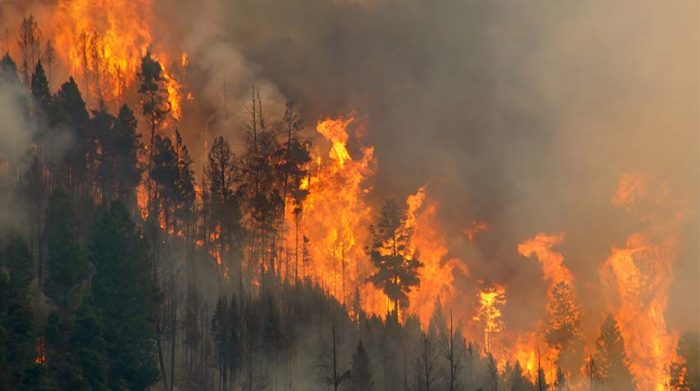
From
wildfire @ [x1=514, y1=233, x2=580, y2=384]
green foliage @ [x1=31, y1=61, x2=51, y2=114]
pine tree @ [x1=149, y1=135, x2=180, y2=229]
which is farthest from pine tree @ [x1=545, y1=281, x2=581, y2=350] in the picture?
green foliage @ [x1=31, y1=61, x2=51, y2=114]

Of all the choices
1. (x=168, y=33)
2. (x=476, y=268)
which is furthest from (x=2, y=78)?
(x=476, y=268)

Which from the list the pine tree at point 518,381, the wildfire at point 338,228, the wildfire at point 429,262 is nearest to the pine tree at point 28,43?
the wildfire at point 338,228

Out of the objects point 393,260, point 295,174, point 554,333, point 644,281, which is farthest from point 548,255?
point 295,174

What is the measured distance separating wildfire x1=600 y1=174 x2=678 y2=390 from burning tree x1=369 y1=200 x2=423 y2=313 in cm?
2657

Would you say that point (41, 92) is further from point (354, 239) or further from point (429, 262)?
point (429, 262)

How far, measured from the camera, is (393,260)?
459 feet

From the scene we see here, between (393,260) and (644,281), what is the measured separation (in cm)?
3299

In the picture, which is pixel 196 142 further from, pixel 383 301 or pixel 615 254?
pixel 615 254

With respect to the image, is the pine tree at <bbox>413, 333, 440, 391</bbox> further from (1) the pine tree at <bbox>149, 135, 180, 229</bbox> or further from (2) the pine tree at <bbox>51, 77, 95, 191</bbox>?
(2) the pine tree at <bbox>51, 77, 95, 191</bbox>

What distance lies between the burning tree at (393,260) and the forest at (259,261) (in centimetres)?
27

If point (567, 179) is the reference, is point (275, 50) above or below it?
above

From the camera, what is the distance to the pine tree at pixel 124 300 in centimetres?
9688

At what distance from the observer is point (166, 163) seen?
134m

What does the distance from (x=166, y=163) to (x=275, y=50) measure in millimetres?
51685
